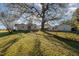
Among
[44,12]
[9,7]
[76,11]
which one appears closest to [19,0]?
[9,7]

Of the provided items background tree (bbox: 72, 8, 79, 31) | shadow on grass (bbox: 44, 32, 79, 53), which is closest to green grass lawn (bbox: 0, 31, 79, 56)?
shadow on grass (bbox: 44, 32, 79, 53)

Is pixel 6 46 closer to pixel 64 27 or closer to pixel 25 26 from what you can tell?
pixel 25 26

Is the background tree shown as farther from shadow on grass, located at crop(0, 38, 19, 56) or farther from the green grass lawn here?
shadow on grass, located at crop(0, 38, 19, 56)

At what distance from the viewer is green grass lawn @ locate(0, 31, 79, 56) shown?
2801 mm

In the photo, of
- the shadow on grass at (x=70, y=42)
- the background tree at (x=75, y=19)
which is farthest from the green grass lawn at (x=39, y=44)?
the background tree at (x=75, y=19)

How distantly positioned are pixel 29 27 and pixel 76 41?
654mm

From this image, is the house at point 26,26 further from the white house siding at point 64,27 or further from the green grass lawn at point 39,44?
the white house siding at point 64,27

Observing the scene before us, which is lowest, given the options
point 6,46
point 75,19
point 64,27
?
point 6,46

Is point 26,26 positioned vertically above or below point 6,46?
above

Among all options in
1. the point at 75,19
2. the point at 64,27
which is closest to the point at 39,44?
the point at 64,27

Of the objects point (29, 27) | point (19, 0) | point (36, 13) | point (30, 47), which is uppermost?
point (19, 0)

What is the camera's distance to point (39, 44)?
9.34 ft

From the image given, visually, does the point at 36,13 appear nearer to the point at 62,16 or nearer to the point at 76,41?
the point at 62,16

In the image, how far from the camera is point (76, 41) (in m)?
2.85
